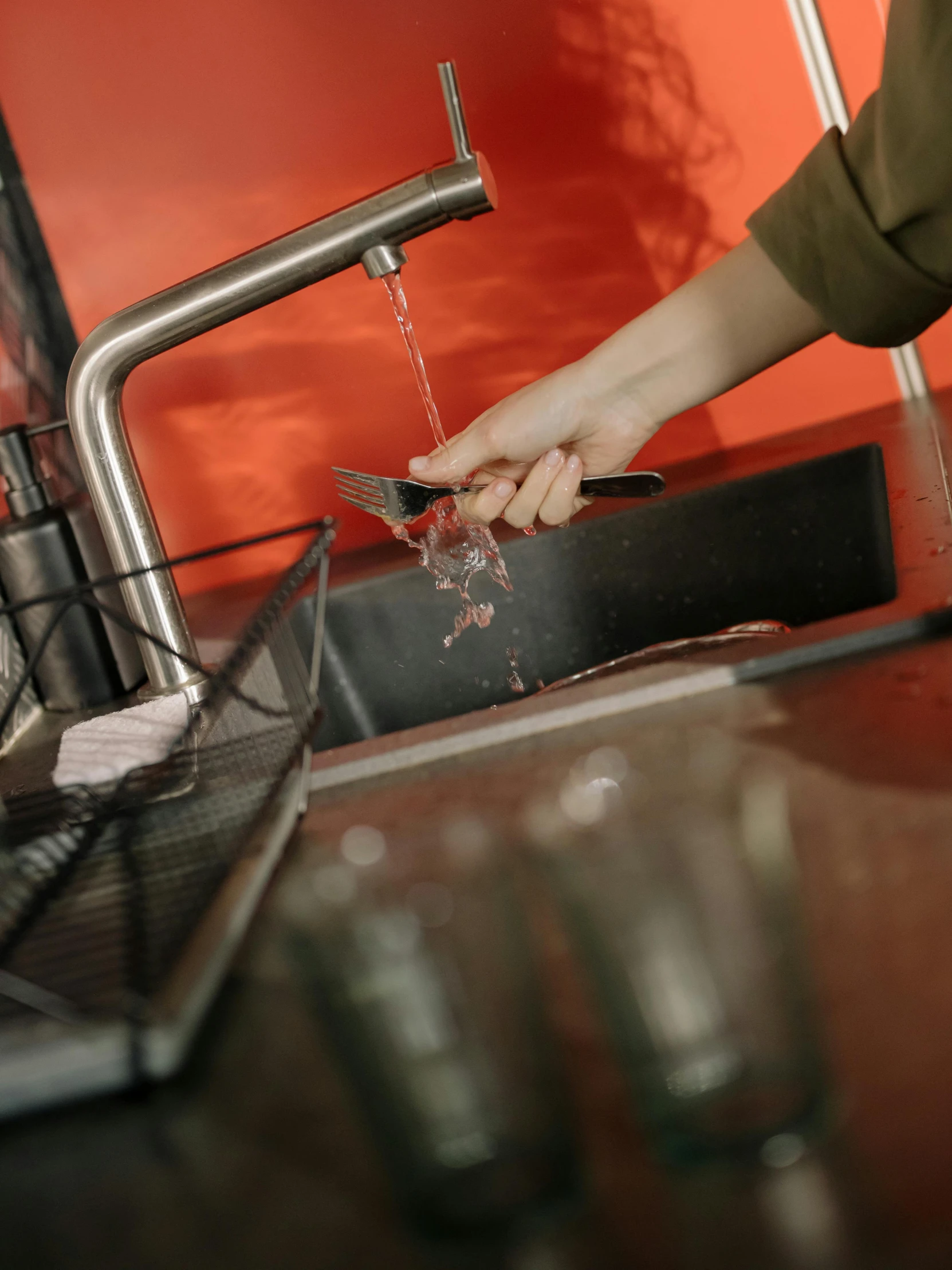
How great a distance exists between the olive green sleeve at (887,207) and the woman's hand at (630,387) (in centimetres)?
5

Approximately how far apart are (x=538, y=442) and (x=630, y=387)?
9 cm

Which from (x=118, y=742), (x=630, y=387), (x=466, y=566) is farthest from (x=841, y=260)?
(x=118, y=742)

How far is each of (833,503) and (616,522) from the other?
0.67 ft

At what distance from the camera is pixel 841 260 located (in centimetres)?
72

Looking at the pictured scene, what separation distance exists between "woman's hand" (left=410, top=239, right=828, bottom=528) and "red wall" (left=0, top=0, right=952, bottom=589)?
0.30 metres

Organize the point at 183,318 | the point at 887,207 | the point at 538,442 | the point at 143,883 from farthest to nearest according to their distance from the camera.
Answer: the point at 538,442
the point at 183,318
the point at 887,207
the point at 143,883

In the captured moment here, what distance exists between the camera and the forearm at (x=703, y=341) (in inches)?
31.6

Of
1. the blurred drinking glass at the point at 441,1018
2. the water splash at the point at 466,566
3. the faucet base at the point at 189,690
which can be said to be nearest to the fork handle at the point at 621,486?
the water splash at the point at 466,566

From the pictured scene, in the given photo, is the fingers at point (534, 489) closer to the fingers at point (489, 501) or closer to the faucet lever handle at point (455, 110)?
the fingers at point (489, 501)

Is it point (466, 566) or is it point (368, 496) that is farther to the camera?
point (466, 566)

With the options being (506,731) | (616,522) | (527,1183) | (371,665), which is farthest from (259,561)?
(527,1183)

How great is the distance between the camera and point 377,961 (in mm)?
479

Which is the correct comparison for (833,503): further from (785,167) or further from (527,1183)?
(527,1183)

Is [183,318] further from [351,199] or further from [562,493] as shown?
[351,199]
